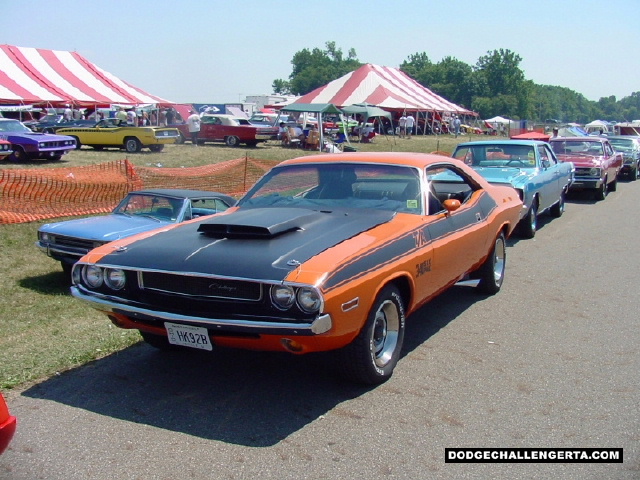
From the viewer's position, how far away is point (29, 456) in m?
3.78

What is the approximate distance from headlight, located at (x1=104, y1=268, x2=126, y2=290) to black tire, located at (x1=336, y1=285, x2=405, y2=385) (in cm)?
157

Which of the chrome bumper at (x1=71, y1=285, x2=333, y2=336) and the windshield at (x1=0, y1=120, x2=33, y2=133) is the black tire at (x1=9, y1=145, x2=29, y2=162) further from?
the chrome bumper at (x1=71, y1=285, x2=333, y2=336)

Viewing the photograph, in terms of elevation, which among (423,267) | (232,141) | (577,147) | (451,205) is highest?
(577,147)

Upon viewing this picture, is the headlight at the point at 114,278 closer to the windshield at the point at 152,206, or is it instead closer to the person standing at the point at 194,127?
the windshield at the point at 152,206

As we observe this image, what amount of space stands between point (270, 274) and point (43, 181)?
370 inches

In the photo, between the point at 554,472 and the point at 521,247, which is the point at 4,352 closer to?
the point at 554,472

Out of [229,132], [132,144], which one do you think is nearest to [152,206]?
[132,144]

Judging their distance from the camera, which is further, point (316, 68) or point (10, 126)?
point (316, 68)

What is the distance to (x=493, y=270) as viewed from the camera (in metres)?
7.18

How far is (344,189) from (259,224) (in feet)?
4.28

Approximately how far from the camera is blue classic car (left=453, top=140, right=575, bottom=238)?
1091 cm

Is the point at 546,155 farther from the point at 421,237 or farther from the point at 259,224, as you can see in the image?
the point at 259,224

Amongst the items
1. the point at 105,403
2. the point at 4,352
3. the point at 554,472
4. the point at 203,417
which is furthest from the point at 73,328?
the point at 554,472

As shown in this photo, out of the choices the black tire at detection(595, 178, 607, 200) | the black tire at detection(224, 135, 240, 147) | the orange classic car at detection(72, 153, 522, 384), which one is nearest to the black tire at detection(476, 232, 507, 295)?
the orange classic car at detection(72, 153, 522, 384)
